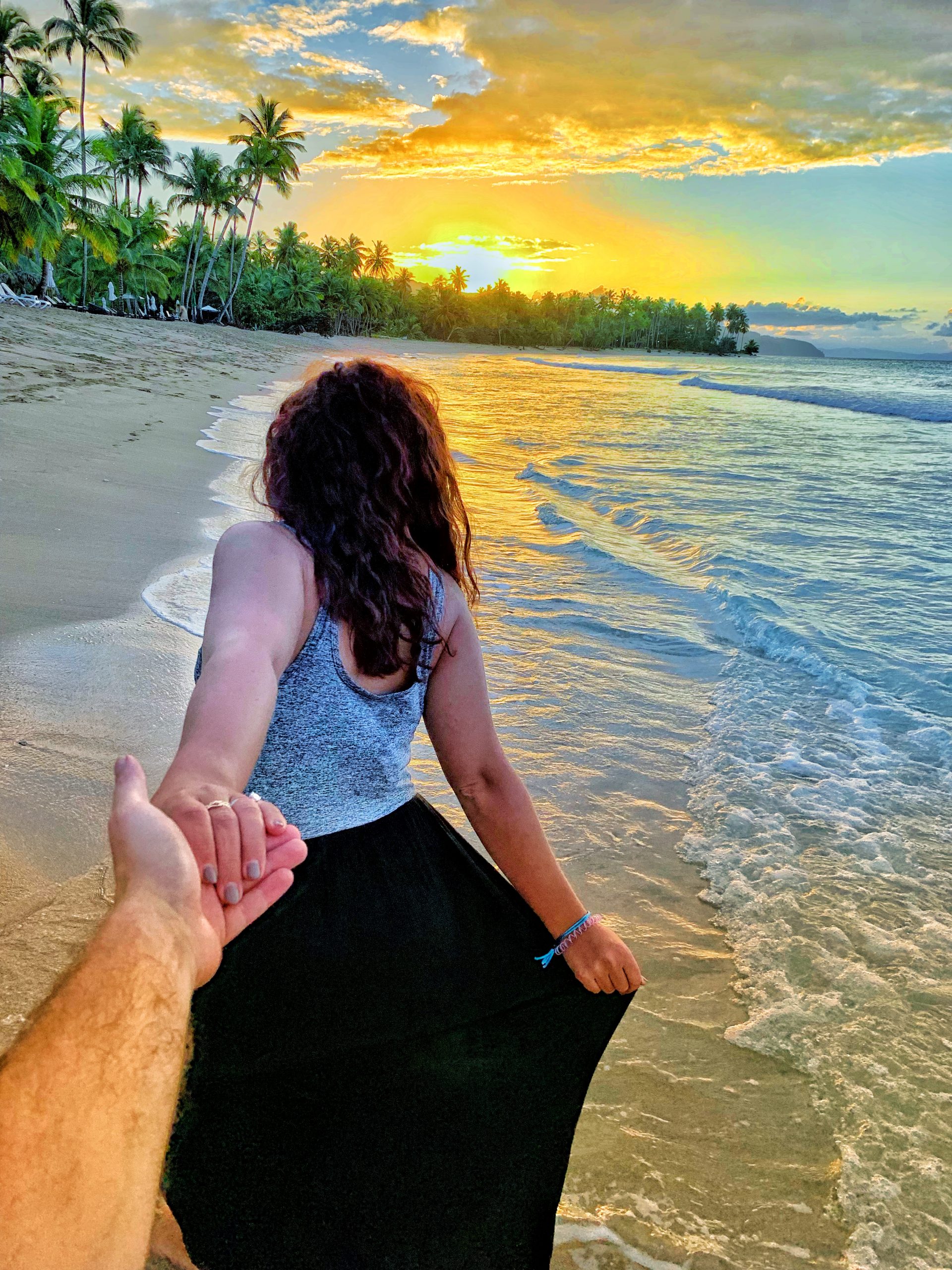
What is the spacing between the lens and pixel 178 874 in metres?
0.91

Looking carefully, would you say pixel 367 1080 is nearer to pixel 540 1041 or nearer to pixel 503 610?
pixel 540 1041

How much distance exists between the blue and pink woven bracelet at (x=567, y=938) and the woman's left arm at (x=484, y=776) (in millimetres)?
25

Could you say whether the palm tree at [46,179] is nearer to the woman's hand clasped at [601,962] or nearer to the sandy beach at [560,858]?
the sandy beach at [560,858]

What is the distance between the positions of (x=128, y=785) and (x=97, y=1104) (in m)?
0.35

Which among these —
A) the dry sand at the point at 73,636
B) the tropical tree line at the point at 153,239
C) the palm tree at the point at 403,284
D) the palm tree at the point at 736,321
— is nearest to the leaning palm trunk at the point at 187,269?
the tropical tree line at the point at 153,239

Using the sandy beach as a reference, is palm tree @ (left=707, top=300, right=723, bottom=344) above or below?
above

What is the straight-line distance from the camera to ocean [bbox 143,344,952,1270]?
6.22 feet

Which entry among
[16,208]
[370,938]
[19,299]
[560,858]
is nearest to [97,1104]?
[370,938]

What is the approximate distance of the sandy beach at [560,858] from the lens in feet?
6.11

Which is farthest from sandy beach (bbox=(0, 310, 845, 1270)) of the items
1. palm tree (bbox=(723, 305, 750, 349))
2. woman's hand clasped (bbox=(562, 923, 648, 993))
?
palm tree (bbox=(723, 305, 750, 349))

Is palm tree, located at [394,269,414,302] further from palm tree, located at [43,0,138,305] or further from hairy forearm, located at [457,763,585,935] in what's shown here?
hairy forearm, located at [457,763,585,935]

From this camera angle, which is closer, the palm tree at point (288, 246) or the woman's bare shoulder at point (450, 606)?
the woman's bare shoulder at point (450, 606)

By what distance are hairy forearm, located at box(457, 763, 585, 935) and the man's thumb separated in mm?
797

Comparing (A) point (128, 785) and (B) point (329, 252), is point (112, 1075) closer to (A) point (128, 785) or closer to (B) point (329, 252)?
(A) point (128, 785)
